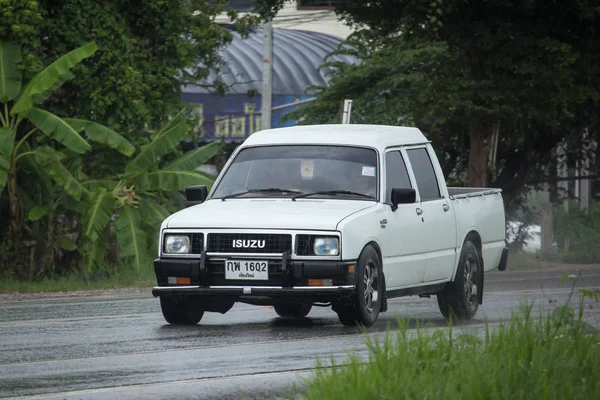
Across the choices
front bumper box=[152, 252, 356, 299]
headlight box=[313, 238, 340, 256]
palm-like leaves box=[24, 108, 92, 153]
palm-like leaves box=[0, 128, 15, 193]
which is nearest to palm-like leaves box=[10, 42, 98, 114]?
palm-like leaves box=[24, 108, 92, 153]

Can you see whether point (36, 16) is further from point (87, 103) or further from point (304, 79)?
point (304, 79)

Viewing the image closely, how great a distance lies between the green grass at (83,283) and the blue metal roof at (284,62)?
79.2 ft

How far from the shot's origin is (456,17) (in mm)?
19375

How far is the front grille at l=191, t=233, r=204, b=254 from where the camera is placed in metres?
12.1

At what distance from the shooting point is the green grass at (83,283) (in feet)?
62.7

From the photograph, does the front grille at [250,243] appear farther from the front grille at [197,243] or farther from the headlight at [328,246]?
the headlight at [328,246]

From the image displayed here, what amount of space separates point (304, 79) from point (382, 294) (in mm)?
36379

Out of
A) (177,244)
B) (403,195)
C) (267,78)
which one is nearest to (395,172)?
(403,195)

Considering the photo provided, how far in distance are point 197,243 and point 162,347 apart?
153 centimetres

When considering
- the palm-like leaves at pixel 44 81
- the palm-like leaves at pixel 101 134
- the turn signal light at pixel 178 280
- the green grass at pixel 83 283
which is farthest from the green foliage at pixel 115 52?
the turn signal light at pixel 178 280

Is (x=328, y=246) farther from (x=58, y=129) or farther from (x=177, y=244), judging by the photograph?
(x=58, y=129)

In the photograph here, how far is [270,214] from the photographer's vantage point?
39.5 ft

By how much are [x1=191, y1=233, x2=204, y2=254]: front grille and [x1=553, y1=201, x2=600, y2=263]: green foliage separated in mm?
17277

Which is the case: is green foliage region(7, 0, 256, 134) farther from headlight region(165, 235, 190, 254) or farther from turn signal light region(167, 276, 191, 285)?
turn signal light region(167, 276, 191, 285)
